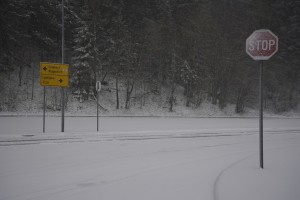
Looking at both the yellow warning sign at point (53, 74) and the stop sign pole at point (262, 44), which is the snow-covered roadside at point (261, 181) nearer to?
the stop sign pole at point (262, 44)

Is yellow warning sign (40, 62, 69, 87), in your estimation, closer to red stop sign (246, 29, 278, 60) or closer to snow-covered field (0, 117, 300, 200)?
snow-covered field (0, 117, 300, 200)

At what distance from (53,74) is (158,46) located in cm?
2367

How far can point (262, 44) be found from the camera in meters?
8.02

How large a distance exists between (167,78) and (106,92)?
412 inches

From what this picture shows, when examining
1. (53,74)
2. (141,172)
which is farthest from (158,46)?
(141,172)

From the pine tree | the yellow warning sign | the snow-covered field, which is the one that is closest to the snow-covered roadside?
the snow-covered field

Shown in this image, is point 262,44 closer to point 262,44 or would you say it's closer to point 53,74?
point 262,44

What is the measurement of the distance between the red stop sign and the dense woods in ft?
95.3

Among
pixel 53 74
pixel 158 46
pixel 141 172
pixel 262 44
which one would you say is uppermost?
pixel 158 46

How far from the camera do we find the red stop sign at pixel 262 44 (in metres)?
7.88

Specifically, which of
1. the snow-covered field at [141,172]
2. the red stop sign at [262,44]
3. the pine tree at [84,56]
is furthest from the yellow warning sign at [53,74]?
the pine tree at [84,56]

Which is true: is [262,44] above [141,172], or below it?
above

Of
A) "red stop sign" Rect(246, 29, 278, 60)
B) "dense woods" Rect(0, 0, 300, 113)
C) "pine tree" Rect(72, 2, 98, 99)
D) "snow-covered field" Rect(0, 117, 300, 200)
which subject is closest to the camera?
"snow-covered field" Rect(0, 117, 300, 200)

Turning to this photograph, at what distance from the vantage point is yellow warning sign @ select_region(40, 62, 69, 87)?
60.0 ft
